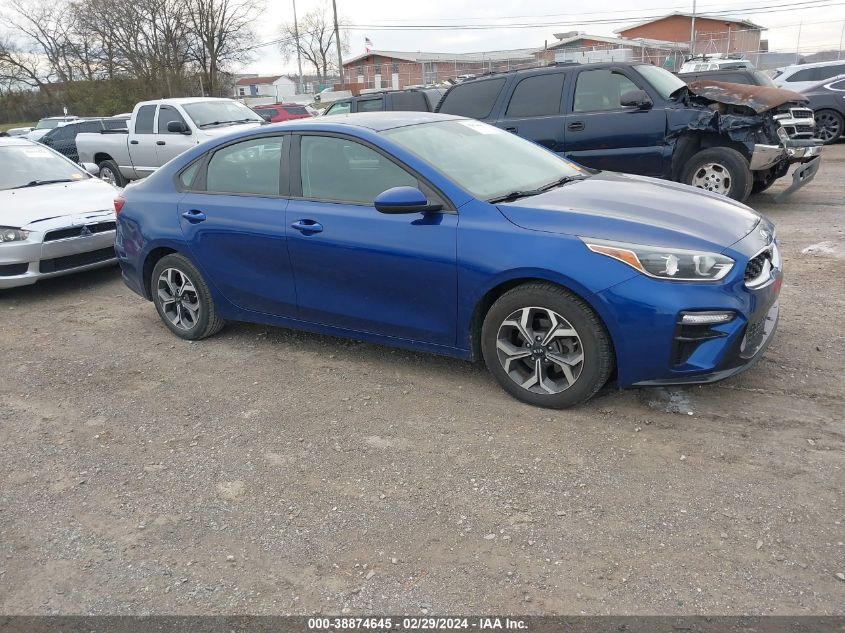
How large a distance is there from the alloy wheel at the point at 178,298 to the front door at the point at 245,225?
314mm

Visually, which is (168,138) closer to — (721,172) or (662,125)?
(662,125)

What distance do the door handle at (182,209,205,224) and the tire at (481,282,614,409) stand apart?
2297 millimetres

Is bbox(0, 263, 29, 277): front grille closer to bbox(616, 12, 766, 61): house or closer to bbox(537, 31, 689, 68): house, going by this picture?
bbox(537, 31, 689, 68): house

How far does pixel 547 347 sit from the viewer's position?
376 centimetres

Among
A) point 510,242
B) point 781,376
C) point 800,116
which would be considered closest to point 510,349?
point 510,242

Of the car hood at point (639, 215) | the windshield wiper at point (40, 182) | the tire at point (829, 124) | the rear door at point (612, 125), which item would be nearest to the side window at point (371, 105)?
the rear door at point (612, 125)

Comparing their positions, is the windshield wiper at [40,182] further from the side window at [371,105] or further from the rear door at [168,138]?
the side window at [371,105]

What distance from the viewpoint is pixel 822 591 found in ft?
8.05

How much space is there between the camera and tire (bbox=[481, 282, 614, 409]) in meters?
3.61

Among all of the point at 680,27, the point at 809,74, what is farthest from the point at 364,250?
the point at 680,27

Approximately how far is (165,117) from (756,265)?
1134cm

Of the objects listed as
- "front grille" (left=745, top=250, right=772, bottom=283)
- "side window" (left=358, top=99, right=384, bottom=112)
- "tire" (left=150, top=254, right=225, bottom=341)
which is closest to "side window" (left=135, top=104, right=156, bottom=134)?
"side window" (left=358, top=99, right=384, bottom=112)

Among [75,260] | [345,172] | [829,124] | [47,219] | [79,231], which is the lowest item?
[75,260]

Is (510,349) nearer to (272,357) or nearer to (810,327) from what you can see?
(272,357)
